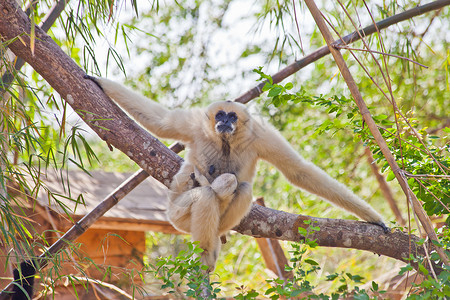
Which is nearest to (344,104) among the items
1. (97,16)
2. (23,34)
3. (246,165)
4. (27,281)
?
(246,165)

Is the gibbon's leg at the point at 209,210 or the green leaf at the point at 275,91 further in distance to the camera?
the gibbon's leg at the point at 209,210

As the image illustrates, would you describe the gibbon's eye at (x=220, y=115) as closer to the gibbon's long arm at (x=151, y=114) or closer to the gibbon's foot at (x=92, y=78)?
the gibbon's long arm at (x=151, y=114)

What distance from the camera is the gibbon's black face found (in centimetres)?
420

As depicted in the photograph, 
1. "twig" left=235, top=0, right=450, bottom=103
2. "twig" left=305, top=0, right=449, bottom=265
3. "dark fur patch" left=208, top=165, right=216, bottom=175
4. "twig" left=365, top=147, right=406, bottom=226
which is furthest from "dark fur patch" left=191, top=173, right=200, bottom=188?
"twig" left=365, top=147, right=406, bottom=226

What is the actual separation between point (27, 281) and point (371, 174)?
713 centimetres

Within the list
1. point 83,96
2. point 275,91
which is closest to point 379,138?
point 275,91

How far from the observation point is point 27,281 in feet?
10.7

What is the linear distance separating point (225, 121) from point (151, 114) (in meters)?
0.70

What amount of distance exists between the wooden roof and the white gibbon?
100 centimetres

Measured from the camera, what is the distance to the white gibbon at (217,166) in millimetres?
3826

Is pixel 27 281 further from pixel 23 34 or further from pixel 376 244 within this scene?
pixel 376 244

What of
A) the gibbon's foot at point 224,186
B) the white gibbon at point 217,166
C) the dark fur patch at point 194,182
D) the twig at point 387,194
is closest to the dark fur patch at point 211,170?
the white gibbon at point 217,166

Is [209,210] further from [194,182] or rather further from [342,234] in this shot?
[342,234]

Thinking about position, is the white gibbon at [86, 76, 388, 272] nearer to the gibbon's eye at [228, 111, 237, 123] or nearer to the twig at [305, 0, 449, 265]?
the gibbon's eye at [228, 111, 237, 123]
